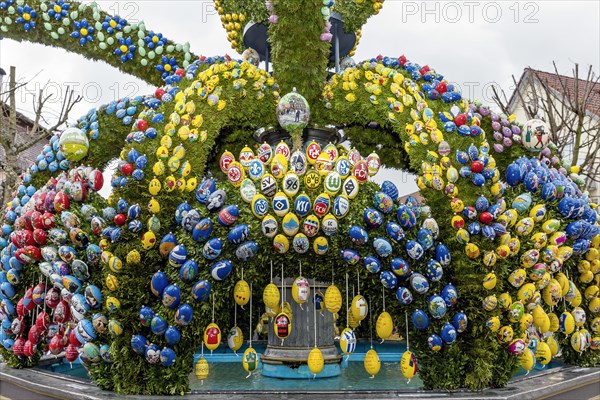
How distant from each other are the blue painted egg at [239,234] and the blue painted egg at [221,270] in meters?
A: 0.25

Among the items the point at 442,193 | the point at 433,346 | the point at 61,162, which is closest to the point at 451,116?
the point at 442,193

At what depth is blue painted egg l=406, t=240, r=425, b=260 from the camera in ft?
19.4

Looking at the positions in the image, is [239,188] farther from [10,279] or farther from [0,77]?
[0,77]

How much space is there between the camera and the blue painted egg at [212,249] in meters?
5.71

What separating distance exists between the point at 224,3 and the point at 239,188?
4.80m

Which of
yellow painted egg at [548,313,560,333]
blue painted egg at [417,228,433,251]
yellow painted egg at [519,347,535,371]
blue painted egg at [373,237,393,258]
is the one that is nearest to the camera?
blue painted egg at [373,237,393,258]

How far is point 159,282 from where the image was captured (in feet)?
18.9

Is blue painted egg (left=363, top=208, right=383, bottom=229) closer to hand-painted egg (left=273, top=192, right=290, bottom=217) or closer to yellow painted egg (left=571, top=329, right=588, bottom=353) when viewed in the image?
hand-painted egg (left=273, top=192, right=290, bottom=217)

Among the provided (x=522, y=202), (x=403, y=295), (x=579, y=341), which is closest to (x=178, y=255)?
(x=403, y=295)

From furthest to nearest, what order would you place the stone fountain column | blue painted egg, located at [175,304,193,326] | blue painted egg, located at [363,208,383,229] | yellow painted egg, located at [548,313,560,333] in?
1. the stone fountain column
2. yellow painted egg, located at [548,313,560,333]
3. blue painted egg, located at [363,208,383,229]
4. blue painted egg, located at [175,304,193,326]

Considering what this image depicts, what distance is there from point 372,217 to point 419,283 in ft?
2.98

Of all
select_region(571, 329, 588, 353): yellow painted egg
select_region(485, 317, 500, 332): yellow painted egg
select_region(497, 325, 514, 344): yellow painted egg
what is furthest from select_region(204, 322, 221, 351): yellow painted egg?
select_region(571, 329, 588, 353): yellow painted egg

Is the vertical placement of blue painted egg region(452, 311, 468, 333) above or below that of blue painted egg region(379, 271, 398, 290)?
below

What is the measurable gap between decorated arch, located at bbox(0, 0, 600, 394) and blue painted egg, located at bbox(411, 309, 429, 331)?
0.02 metres
